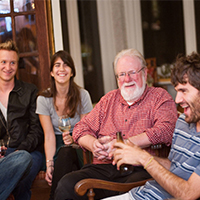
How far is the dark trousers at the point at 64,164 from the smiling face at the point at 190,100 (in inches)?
42.4

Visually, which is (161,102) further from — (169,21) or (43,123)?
(169,21)

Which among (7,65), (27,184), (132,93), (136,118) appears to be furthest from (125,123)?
(7,65)

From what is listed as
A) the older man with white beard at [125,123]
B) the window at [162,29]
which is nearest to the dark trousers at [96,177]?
the older man with white beard at [125,123]

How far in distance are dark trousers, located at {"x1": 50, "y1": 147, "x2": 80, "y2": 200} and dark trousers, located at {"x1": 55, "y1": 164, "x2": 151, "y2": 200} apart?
211 millimetres

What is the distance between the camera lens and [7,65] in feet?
8.69

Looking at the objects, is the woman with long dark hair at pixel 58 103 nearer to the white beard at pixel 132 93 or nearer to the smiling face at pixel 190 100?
the white beard at pixel 132 93

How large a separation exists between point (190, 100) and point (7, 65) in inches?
72.0

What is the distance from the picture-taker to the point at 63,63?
260 centimetres

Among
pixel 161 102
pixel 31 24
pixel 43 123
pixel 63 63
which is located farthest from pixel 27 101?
pixel 161 102

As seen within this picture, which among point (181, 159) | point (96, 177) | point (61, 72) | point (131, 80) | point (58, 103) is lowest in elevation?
point (96, 177)

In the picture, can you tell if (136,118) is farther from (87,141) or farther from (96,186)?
(96,186)

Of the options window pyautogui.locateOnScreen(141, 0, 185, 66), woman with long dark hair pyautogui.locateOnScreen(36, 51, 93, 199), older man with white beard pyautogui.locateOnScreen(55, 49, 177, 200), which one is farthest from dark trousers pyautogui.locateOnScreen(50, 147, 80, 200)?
window pyautogui.locateOnScreen(141, 0, 185, 66)

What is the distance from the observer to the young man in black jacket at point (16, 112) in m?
2.58

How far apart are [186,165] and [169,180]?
0.11 m
